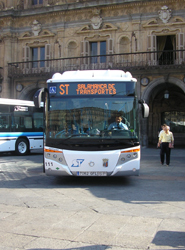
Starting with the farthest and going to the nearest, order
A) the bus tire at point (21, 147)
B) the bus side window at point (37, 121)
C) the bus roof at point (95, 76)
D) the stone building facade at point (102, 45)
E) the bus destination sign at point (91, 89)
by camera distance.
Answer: the stone building facade at point (102, 45) → the bus side window at point (37, 121) → the bus tire at point (21, 147) → the bus roof at point (95, 76) → the bus destination sign at point (91, 89)

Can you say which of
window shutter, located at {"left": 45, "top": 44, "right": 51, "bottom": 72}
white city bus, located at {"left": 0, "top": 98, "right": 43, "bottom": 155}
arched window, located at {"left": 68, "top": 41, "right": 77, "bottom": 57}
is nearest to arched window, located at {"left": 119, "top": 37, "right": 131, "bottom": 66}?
arched window, located at {"left": 68, "top": 41, "right": 77, "bottom": 57}

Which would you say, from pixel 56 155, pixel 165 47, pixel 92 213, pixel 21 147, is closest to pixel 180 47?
pixel 165 47

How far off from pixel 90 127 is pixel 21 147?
417 inches

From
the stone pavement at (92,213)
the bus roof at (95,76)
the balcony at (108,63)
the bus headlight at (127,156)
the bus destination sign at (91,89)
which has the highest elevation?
the balcony at (108,63)

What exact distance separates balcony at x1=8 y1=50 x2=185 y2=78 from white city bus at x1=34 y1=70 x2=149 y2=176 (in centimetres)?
1488

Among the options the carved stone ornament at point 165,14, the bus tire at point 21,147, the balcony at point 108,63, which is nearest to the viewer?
the bus tire at point 21,147

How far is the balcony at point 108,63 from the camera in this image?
22875mm

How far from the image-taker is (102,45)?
25.3 meters

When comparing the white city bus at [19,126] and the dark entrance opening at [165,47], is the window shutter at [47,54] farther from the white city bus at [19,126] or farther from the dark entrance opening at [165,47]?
the dark entrance opening at [165,47]

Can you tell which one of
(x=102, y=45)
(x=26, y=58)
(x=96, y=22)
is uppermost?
(x=96, y=22)

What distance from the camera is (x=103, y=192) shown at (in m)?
7.81

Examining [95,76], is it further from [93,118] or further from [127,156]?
[127,156]

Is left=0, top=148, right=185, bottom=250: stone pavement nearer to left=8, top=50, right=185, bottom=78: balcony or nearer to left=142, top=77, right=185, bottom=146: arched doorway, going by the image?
left=8, top=50, right=185, bottom=78: balcony

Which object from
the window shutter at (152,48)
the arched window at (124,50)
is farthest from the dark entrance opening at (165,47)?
the arched window at (124,50)
